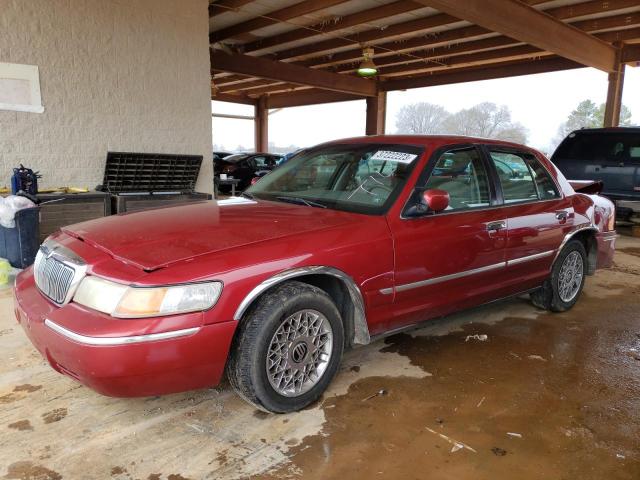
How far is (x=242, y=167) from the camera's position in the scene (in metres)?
14.0

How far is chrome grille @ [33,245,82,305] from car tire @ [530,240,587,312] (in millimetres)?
3593

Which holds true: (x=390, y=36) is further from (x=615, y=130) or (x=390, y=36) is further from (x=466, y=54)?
(x=615, y=130)

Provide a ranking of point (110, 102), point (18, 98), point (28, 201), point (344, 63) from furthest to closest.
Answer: point (344, 63), point (110, 102), point (18, 98), point (28, 201)

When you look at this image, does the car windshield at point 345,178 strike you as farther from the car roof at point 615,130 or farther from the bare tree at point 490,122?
the bare tree at point 490,122

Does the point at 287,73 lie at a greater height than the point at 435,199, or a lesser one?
greater

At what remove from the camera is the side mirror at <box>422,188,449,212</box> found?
2.84 m

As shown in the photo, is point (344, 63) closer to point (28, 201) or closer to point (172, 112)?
point (172, 112)

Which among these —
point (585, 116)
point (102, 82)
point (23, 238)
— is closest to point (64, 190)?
point (23, 238)

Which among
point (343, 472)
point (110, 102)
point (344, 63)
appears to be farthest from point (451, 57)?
point (343, 472)

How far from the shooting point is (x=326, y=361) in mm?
2650

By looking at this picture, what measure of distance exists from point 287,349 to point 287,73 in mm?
11892

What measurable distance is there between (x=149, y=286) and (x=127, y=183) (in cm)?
473

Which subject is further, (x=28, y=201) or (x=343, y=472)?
(x=28, y=201)

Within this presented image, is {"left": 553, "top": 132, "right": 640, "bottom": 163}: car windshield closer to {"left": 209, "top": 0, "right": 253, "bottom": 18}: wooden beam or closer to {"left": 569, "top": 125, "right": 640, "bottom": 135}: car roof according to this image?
{"left": 569, "top": 125, "right": 640, "bottom": 135}: car roof
